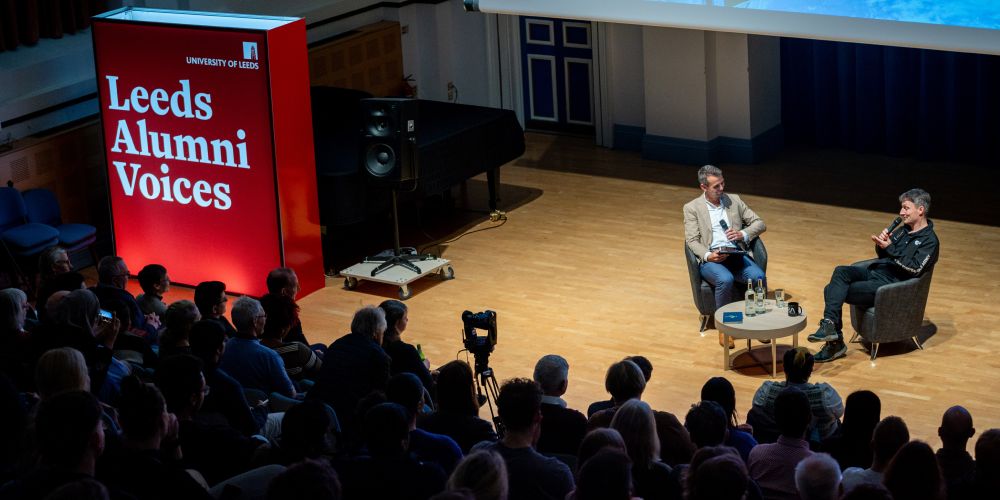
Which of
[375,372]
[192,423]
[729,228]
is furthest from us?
[729,228]

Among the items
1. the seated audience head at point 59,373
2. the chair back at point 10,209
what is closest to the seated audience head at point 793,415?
the seated audience head at point 59,373

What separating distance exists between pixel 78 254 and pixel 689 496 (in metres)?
7.65

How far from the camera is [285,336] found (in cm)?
650

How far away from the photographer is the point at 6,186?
31.8 ft

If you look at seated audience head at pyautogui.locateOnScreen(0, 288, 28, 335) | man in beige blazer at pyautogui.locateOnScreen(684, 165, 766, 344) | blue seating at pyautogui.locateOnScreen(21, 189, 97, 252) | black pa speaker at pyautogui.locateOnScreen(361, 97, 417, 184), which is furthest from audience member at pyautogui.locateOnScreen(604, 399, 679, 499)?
blue seating at pyautogui.locateOnScreen(21, 189, 97, 252)

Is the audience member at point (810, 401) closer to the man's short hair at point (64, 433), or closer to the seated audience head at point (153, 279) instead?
the man's short hair at point (64, 433)

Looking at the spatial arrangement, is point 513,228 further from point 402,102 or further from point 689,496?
point 689,496

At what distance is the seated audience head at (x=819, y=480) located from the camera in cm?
402

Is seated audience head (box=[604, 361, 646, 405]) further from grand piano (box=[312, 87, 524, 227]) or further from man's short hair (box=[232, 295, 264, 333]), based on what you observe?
grand piano (box=[312, 87, 524, 227])

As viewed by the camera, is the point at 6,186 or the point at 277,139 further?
the point at 6,186

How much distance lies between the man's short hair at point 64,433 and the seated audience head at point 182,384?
3.05 feet

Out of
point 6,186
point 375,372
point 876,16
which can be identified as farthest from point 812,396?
point 6,186

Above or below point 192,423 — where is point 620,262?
below

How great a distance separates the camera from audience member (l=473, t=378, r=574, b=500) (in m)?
4.35
